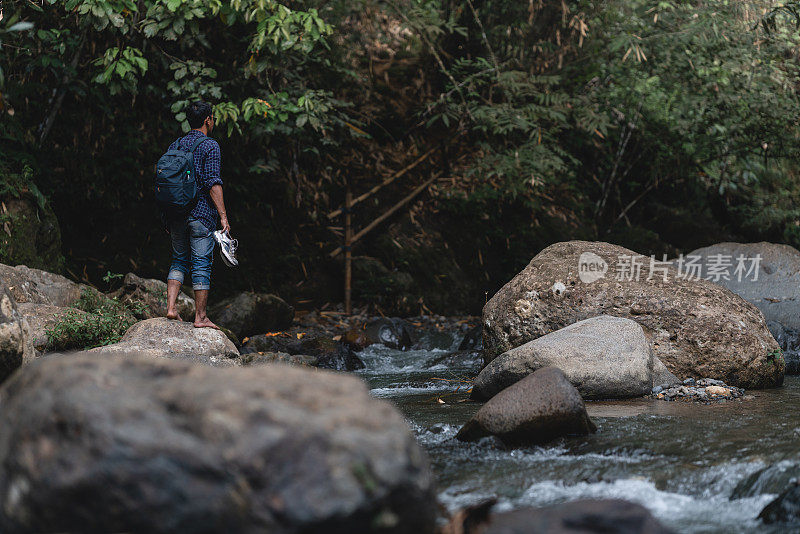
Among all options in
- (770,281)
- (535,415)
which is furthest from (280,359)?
(770,281)

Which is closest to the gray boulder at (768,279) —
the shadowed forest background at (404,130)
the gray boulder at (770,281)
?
the gray boulder at (770,281)

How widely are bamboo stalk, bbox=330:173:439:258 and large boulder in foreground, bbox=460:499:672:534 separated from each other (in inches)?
331

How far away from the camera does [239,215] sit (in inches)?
392

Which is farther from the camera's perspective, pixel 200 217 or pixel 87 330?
pixel 87 330

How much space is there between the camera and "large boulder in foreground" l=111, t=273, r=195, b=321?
720cm

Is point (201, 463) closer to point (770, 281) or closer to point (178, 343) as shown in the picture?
point (178, 343)

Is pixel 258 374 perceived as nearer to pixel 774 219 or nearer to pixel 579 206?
pixel 579 206

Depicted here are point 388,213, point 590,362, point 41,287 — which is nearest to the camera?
point 590,362

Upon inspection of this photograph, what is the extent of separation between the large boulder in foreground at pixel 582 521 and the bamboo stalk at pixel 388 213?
8.40 meters

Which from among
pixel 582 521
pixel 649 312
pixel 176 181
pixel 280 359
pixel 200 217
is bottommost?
pixel 280 359

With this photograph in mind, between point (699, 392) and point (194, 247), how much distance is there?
4.09 m

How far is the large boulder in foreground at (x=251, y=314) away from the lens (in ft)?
27.3

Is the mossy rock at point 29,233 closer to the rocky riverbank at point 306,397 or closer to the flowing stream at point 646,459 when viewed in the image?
the rocky riverbank at point 306,397

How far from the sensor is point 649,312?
6.12 metres
